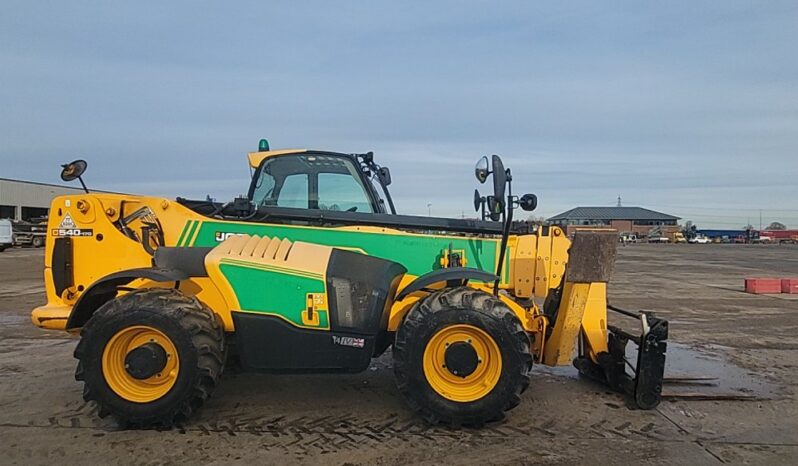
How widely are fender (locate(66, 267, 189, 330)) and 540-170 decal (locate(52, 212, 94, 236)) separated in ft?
2.05

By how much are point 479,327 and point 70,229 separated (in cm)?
371

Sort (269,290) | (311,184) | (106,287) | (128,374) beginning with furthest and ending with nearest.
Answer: (311,184)
(106,287)
(269,290)
(128,374)

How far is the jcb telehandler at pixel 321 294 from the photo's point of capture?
4602 millimetres

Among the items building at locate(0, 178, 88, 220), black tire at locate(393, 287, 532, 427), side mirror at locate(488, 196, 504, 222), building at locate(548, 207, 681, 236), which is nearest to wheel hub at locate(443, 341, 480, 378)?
black tire at locate(393, 287, 532, 427)

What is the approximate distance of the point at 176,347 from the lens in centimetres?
452

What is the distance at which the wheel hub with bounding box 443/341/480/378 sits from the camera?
462 centimetres

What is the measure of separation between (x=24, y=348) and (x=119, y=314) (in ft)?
14.6

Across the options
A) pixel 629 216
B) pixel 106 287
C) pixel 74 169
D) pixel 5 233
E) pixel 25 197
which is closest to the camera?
pixel 106 287

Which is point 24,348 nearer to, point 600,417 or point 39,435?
point 39,435

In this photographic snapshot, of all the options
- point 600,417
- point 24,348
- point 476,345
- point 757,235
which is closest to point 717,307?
point 600,417

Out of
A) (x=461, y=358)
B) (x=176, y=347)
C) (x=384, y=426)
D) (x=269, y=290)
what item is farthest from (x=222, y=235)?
(x=461, y=358)

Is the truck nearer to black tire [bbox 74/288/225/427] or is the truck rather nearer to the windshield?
the windshield

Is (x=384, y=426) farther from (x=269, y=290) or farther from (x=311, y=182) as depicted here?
(x=311, y=182)

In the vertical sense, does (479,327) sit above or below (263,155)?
below
